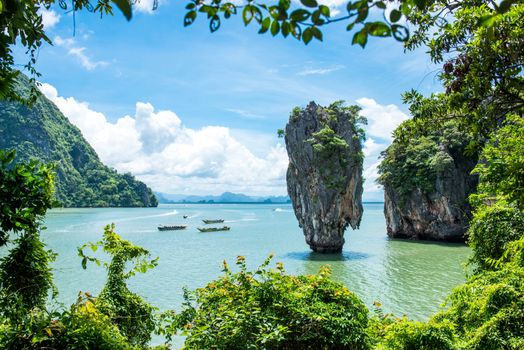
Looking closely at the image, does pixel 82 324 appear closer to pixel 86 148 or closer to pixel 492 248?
pixel 492 248

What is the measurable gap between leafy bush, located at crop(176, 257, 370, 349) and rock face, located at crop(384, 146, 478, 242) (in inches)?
1285

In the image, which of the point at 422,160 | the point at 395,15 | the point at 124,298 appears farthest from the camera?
the point at 422,160

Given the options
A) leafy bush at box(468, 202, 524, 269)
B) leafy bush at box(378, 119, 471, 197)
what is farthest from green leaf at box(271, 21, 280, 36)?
leafy bush at box(378, 119, 471, 197)

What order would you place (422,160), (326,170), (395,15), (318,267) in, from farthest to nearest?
(422,160) < (326,170) < (318,267) < (395,15)

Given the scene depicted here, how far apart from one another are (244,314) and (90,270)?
21381 millimetres

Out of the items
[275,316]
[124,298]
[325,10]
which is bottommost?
[124,298]

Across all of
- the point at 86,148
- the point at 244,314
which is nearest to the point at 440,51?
the point at 244,314

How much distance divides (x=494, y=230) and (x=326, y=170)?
1883cm

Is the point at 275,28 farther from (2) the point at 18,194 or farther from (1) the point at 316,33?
(2) the point at 18,194

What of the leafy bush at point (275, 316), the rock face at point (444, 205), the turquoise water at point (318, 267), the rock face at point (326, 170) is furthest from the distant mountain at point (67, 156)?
the leafy bush at point (275, 316)

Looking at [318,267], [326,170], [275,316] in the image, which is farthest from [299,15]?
[326,170]

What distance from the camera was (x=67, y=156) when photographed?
12656 cm

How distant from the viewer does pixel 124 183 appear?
432 ft

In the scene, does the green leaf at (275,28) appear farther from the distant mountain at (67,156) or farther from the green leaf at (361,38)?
the distant mountain at (67,156)
